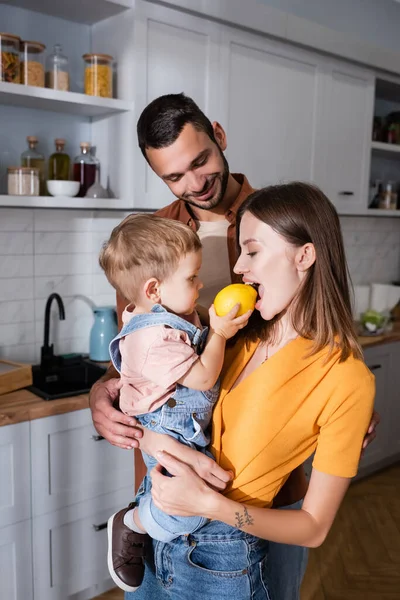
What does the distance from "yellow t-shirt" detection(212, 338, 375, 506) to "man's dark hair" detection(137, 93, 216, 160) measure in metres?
0.69

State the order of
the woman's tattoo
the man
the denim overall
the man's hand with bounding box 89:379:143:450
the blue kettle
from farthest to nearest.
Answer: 1. the blue kettle
2. the man
3. the man's hand with bounding box 89:379:143:450
4. the denim overall
5. the woman's tattoo

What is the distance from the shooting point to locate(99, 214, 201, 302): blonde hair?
1268mm

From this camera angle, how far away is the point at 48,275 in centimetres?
283

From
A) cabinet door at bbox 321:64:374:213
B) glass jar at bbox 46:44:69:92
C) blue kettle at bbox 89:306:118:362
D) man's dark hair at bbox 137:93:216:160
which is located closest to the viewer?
man's dark hair at bbox 137:93:216:160

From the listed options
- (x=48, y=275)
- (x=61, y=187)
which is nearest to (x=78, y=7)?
(x=61, y=187)

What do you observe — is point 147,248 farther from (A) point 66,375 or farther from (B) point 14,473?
(A) point 66,375

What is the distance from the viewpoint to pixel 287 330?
4.37ft

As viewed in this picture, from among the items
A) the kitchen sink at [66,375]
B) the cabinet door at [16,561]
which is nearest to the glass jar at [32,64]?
the kitchen sink at [66,375]

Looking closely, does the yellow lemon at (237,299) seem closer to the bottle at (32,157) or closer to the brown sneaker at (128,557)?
the brown sneaker at (128,557)

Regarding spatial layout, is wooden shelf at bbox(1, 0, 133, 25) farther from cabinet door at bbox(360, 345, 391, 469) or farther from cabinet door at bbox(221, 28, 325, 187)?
cabinet door at bbox(360, 345, 391, 469)

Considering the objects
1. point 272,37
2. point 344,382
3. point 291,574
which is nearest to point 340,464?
point 344,382

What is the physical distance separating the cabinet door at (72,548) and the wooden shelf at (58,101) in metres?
1.62

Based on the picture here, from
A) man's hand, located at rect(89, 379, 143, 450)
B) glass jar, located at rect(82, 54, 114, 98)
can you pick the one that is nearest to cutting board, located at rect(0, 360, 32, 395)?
man's hand, located at rect(89, 379, 143, 450)

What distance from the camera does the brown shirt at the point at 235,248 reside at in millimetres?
1509
